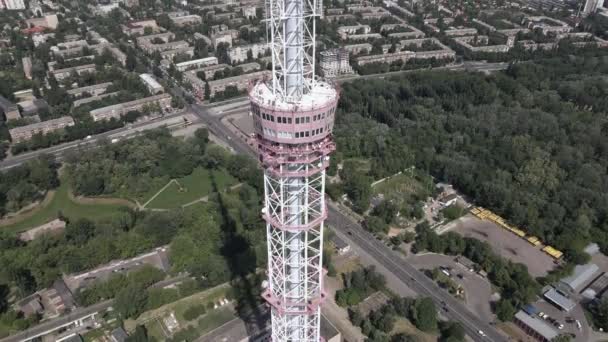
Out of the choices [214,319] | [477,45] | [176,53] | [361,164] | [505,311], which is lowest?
[214,319]

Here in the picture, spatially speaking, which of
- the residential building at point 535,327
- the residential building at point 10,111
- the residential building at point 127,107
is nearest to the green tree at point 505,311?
the residential building at point 535,327

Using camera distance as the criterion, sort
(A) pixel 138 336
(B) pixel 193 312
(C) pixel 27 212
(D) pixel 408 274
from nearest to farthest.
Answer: (A) pixel 138 336 < (B) pixel 193 312 < (D) pixel 408 274 < (C) pixel 27 212

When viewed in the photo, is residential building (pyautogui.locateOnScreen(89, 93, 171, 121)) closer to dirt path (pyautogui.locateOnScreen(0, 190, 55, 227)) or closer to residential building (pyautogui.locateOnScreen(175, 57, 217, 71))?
residential building (pyautogui.locateOnScreen(175, 57, 217, 71))

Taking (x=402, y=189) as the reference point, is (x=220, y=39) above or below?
above

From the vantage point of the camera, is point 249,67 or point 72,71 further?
point 249,67

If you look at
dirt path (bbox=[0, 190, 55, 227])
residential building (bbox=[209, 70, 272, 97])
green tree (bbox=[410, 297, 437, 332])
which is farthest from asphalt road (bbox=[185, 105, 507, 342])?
residential building (bbox=[209, 70, 272, 97])

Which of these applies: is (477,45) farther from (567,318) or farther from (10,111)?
(10,111)

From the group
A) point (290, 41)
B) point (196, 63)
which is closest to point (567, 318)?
point (290, 41)
